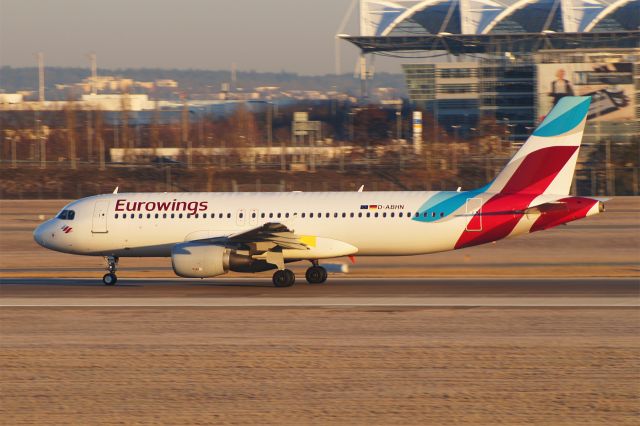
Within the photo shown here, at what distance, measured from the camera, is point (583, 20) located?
152 m

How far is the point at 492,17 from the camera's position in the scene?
505 ft

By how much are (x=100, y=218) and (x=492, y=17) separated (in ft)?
424

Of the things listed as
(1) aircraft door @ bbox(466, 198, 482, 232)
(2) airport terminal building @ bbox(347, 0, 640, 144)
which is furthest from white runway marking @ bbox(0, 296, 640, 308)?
(2) airport terminal building @ bbox(347, 0, 640, 144)

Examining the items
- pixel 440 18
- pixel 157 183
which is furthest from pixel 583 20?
pixel 157 183

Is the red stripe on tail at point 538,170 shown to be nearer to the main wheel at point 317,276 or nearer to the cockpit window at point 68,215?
the main wheel at point 317,276

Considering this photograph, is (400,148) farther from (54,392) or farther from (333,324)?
(54,392)

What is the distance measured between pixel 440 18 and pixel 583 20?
22195mm

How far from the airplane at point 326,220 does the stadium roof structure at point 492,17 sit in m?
124

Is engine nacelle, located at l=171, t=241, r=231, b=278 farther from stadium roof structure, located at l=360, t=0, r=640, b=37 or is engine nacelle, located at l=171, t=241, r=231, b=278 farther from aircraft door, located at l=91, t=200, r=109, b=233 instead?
stadium roof structure, located at l=360, t=0, r=640, b=37

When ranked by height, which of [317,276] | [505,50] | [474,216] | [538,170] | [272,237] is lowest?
[317,276]

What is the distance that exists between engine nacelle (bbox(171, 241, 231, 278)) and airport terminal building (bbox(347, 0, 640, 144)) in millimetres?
91930

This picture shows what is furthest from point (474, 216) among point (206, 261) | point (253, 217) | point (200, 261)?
point (200, 261)

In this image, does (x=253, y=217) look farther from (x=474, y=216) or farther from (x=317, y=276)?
(x=474, y=216)

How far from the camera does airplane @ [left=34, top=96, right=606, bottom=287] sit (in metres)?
30.7
